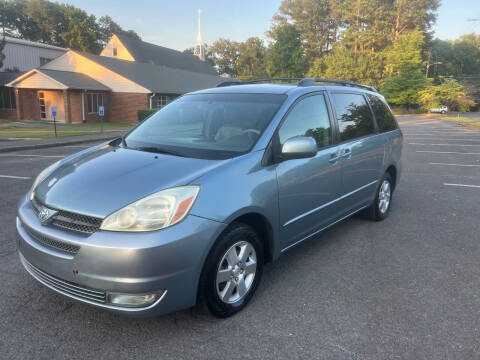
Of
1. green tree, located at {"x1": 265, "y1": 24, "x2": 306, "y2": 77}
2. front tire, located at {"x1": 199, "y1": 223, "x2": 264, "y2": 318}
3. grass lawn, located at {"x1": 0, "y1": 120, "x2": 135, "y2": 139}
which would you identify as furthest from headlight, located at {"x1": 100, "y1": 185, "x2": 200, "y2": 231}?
green tree, located at {"x1": 265, "y1": 24, "x2": 306, "y2": 77}

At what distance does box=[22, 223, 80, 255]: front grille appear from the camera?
2.49 metres

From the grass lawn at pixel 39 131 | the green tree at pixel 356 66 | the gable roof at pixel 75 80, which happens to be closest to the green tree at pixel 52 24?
the gable roof at pixel 75 80

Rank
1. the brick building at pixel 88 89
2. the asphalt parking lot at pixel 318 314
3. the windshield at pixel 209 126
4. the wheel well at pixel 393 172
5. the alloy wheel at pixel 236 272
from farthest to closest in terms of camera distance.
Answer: the brick building at pixel 88 89 < the wheel well at pixel 393 172 < the windshield at pixel 209 126 < the alloy wheel at pixel 236 272 < the asphalt parking lot at pixel 318 314

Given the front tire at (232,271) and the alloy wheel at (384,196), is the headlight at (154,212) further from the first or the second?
the alloy wheel at (384,196)

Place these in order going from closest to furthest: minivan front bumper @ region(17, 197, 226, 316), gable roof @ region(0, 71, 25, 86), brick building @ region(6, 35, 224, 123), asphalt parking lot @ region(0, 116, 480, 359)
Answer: minivan front bumper @ region(17, 197, 226, 316) < asphalt parking lot @ region(0, 116, 480, 359) < brick building @ region(6, 35, 224, 123) < gable roof @ region(0, 71, 25, 86)

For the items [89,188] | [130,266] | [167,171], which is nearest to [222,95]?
[167,171]

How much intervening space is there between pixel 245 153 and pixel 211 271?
0.99 metres

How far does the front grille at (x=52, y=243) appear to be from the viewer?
2.49 meters

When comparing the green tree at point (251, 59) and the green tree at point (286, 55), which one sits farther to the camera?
the green tree at point (251, 59)

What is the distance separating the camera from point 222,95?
410 cm

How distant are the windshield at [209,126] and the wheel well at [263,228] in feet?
1.71

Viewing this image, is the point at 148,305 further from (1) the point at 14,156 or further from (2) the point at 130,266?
(1) the point at 14,156

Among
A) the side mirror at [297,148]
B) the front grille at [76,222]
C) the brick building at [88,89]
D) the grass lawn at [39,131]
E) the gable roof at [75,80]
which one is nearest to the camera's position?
the front grille at [76,222]

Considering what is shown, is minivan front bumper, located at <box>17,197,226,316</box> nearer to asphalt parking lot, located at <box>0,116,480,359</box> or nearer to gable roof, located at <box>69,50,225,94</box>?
asphalt parking lot, located at <box>0,116,480,359</box>
